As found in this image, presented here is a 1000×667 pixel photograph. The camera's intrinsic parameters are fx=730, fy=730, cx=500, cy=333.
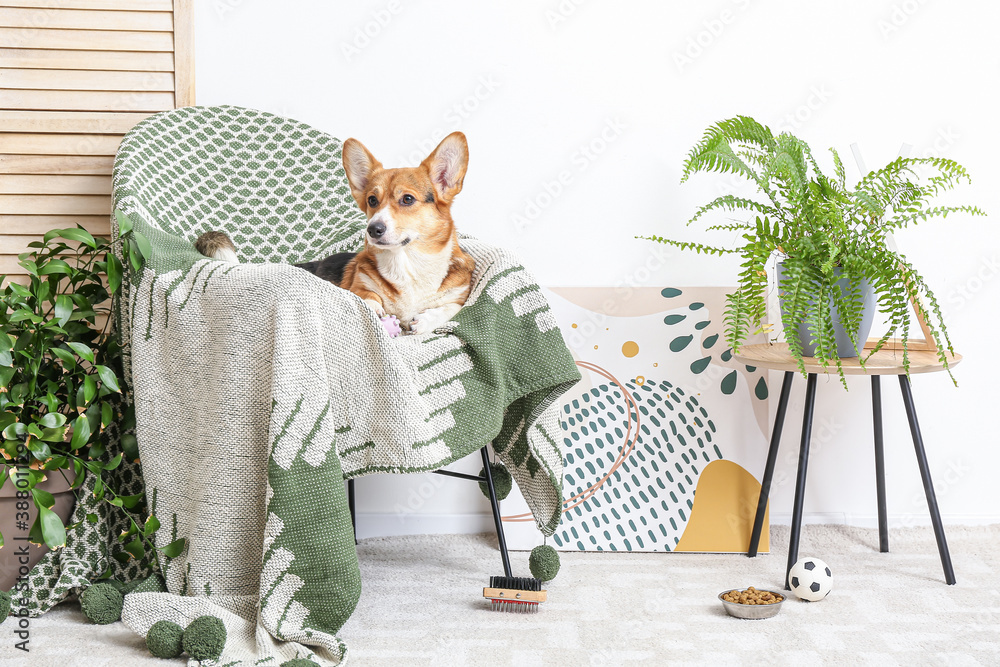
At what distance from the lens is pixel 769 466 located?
1.76m

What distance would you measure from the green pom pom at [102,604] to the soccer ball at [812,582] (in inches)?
51.2

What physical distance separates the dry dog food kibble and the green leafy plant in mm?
1042

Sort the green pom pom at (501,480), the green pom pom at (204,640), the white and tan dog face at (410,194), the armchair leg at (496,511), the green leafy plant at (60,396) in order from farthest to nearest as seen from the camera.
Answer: the green pom pom at (501,480) < the armchair leg at (496,511) < the white and tan dog face at (410,194) < the green leafy plant at (60,396) < the green pom pom at (204,640)

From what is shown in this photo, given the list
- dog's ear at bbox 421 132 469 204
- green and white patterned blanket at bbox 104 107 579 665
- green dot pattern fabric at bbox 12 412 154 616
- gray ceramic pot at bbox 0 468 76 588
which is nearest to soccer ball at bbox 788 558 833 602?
green and white patterned blanket at bbox 104 107 579 665

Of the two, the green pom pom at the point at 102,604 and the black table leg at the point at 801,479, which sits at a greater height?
the black table leg at the point at 801,479

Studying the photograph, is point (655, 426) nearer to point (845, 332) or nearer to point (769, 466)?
point (769, 466)

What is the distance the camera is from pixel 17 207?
188cm

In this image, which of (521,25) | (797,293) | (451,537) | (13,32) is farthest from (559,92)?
(13,32)

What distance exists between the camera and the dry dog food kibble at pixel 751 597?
1405mm

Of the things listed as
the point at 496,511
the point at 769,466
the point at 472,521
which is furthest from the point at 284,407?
the point at 769,466

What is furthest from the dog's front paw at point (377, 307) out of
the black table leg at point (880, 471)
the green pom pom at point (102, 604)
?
the black table leg at point (880, 471)

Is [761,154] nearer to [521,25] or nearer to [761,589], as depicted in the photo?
[521,25]

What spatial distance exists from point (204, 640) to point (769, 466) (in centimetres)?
128

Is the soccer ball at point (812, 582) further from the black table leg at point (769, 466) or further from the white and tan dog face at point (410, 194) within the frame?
the white and tan dog face at point (410, 194)
